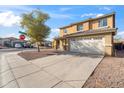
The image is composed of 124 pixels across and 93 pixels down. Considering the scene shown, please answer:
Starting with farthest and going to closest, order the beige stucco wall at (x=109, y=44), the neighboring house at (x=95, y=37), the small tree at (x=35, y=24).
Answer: the small tree at (x=35, y=24)
the neighboring house at (x=95, y=37)
the beige stucco wall at (x=109, y=44)

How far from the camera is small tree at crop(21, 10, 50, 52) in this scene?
17.9m

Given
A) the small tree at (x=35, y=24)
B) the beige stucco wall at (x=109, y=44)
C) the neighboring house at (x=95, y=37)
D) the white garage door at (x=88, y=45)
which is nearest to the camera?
the beige stucco wall at (x=109, y=44)

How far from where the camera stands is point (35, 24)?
18.1 m

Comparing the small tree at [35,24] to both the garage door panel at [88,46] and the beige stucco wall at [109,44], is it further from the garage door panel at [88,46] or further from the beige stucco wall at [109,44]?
the beige stucco wall at [109,44]

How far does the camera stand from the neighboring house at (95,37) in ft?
45.9

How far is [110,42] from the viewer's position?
542 inches

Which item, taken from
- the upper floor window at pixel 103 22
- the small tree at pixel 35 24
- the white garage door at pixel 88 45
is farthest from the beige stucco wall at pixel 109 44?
the small tree at pixel 35 24

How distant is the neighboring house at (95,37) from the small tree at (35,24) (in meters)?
4.26

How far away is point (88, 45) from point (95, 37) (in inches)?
57.7

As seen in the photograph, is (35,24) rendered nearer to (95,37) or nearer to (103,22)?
(95,37)

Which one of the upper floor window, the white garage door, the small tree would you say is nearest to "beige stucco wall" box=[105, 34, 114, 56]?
the white garage door

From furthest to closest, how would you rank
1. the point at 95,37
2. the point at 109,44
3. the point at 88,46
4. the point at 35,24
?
the point at 35,24 → the point at 88,46 → the point at 95,37 → the point at 109,44

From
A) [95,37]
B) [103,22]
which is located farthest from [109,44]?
[103,22]
